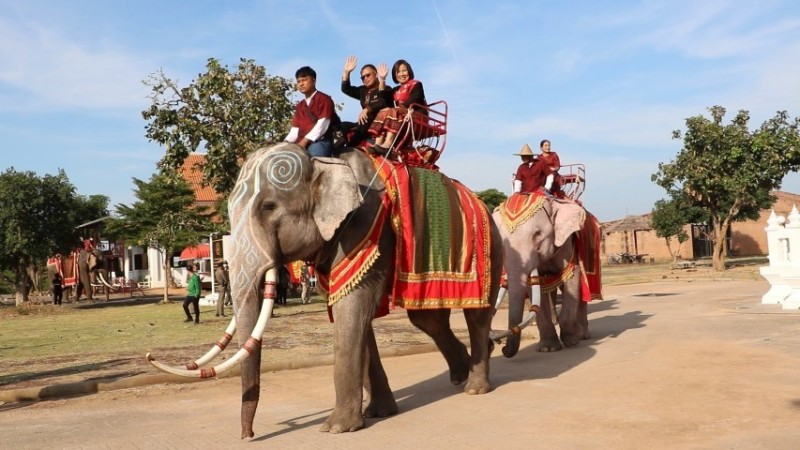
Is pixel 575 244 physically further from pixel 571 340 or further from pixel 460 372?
pixel 460 372

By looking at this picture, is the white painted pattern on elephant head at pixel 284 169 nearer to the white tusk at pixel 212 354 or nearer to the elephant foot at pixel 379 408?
the white tusk at pixel 212 354

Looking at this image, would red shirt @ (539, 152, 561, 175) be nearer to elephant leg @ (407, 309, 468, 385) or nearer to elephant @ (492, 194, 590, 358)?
elephant @ (492, 194, 590, 358)

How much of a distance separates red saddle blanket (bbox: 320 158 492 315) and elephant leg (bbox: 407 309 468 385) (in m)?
0.77

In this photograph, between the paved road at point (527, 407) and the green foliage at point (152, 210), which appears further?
the green foliage at point (152, 210)

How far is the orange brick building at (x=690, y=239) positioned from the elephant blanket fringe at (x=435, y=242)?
58315mm

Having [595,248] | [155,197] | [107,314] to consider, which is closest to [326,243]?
[595,248]

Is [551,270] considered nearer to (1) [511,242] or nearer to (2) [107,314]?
(1) [511,242]

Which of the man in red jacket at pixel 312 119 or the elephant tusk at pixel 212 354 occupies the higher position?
the man in red jacket at pixel 312 119

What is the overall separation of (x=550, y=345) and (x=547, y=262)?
1300 millimetres

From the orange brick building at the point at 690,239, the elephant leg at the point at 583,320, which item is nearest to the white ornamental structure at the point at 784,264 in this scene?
the elephant leg at the point at 583,320

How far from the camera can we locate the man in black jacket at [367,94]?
9.04m

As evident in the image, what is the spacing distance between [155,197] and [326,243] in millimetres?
43423

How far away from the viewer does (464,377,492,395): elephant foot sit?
873cm

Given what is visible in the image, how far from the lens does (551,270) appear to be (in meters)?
12.8
